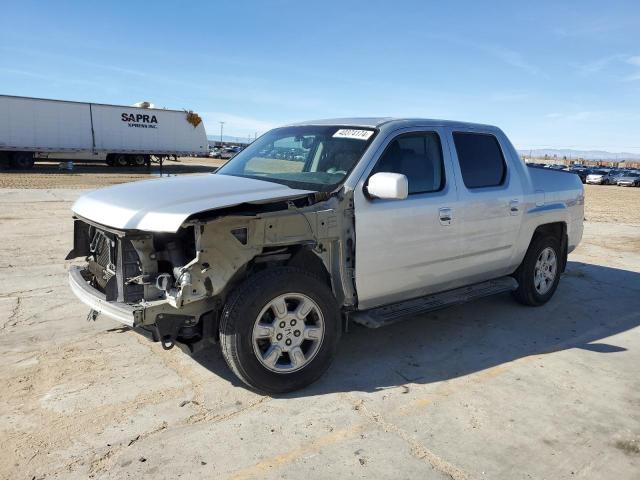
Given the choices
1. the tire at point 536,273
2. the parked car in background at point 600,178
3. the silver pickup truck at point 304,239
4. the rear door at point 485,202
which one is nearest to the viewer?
the silver pickup truck at point 304,239

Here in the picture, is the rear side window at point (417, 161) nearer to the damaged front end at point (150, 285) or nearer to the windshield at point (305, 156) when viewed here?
the windshield at point (305, 156)

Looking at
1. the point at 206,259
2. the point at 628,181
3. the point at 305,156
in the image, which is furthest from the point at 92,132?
the point at 628,181

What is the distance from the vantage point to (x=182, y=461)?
9.25 ft

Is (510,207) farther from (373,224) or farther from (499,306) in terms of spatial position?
(373,224)

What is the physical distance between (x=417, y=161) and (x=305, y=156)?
0.95m

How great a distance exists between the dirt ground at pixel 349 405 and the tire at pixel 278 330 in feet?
0.54

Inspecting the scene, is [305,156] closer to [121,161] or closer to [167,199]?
[167,199]

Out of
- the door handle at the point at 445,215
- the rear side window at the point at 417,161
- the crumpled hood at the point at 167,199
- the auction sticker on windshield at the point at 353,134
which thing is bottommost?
the door handle at the point at 445,215

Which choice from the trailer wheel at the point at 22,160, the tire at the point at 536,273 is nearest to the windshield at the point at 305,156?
the tire at the point at 536,273

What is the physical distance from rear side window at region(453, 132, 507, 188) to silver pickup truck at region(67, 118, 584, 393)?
17 millimetres

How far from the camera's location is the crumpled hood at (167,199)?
317 cm

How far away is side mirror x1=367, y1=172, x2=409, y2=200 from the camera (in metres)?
3.62

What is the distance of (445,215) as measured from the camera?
14.3ft

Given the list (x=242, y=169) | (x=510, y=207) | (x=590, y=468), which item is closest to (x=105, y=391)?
(x=242, y=169)
